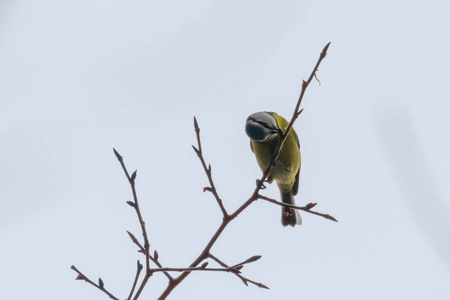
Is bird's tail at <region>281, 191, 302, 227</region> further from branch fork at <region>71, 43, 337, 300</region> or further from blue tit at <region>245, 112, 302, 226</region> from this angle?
branch fork at <region>71, 43, 337, 300</region>

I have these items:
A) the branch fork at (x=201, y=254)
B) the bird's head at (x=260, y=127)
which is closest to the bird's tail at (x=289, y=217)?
the bird's head at (x=260, y=127)

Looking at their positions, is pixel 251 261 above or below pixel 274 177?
below

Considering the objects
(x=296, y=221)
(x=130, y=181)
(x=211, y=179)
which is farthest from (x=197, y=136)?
(x=296, y=221)

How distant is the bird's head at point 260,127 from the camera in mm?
5285

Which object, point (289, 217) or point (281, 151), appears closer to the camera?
point (281, 151)

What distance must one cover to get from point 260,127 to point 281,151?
2.83 feet

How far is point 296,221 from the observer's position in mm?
7426

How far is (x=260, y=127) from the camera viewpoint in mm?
5297

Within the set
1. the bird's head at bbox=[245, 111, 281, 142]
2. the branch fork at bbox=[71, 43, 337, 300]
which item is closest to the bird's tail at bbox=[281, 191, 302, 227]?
the bird's head at bbox=[245, 111, 281, 142]

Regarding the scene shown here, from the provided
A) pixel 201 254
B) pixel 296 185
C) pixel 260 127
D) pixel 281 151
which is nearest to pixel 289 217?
pixel 296 185

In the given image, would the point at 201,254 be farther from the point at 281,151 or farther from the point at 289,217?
the point at 289,217

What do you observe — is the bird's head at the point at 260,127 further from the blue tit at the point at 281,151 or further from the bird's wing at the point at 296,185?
the bird's wing at the point at 296,185

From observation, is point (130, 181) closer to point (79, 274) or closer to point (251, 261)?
point (79, 274)

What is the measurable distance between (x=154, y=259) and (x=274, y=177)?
3.71 m
